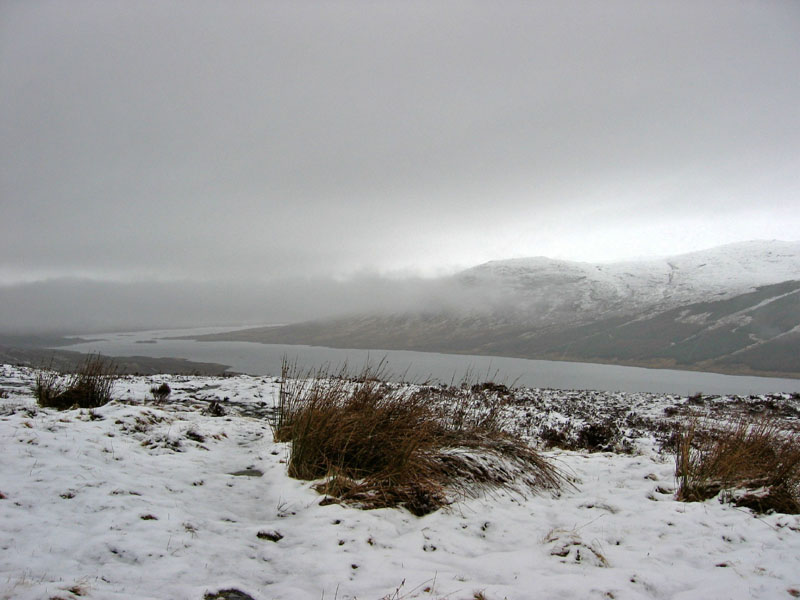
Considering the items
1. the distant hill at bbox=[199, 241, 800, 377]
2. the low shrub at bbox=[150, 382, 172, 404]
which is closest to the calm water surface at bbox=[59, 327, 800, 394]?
the low shrub at bbox=[150, 382, 172, 404]

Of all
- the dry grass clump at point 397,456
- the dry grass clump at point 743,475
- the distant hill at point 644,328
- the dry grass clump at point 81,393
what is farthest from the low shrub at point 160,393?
the distant hill at point 644,328

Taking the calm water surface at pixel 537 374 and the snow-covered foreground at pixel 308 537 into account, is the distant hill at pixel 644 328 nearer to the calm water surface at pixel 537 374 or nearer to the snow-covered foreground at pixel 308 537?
the calm water surface at pixel 537 374

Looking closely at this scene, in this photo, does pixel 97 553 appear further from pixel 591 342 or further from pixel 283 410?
Result: pixel 591 342

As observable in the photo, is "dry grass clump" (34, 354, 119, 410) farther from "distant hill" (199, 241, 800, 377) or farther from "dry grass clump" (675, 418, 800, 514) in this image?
"distant hill" (199, 241, 800, 377)

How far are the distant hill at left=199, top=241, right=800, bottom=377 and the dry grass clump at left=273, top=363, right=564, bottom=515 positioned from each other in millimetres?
112518

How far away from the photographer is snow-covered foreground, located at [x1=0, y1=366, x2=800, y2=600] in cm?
245

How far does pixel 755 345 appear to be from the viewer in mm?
104438

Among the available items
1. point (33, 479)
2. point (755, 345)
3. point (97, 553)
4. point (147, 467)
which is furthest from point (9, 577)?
point (755, 345)

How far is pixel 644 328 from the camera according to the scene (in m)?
135

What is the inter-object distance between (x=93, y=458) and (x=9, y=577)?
7.01 ft

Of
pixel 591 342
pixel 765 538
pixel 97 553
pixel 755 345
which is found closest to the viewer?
pixel 97 553

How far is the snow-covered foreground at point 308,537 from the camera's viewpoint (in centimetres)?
245

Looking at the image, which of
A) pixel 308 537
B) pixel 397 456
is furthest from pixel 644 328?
pixel 308 537

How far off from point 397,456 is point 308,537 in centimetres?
132
